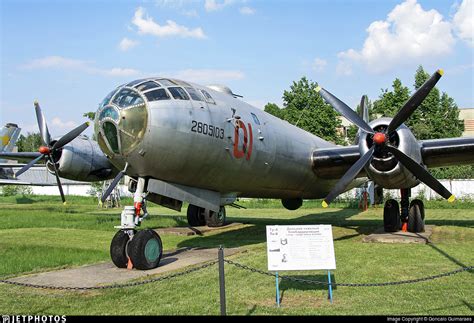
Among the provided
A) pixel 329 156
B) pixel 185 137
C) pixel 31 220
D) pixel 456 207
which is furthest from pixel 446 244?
pixel 456 207

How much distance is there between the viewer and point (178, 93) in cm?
1016

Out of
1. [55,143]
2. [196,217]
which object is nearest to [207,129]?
[196,217]

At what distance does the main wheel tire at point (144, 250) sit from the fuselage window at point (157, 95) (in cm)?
286

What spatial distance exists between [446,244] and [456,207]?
20.3 m

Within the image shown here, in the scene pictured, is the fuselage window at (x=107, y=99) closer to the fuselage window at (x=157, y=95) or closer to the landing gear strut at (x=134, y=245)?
the fuselage window at (x=157, y=95)

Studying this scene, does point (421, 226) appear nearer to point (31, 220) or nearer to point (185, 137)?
point (185, 137)

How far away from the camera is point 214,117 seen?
1071cm

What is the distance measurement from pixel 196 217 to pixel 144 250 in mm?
8921

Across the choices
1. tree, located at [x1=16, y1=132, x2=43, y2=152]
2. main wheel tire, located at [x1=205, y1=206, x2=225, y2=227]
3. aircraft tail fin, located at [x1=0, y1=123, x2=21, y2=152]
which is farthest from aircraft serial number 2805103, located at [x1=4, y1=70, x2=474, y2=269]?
tree, located at [x1=16, y1=132, x2=43, y2=152]

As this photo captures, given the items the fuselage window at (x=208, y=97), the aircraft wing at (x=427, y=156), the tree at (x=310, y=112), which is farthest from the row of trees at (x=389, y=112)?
the fuselage window at (x=208, y=97)

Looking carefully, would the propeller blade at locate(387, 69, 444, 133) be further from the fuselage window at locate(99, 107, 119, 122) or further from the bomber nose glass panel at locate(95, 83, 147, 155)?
the fuselage window at locate(99, 107, 119, 122)

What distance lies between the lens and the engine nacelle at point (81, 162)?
56.6 ft

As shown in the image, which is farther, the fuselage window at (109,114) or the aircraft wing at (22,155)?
the aircraft wing at (22,155)

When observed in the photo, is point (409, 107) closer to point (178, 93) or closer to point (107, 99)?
point (178, 93)
